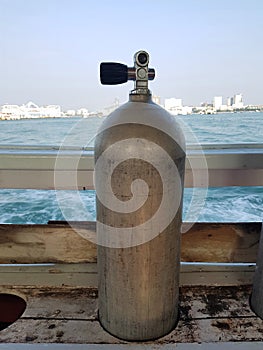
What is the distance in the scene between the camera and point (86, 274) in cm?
81

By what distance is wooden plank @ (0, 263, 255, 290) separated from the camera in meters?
0.81

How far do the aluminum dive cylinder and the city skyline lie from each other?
1.53 feet

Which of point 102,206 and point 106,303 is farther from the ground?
point 102,206

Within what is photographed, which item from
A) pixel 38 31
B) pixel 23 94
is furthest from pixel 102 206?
pixel 38 31

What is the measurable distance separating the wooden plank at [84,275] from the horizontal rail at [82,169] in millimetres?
282

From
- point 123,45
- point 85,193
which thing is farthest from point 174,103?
point 85,193

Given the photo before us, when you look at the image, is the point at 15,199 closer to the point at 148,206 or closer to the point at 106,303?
the point at 106,303

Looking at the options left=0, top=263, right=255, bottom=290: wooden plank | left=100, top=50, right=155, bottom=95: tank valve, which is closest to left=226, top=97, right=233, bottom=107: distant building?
left=0, top=263, right=255, bottom=290: wooden plank

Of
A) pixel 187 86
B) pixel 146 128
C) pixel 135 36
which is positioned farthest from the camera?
pixel 187 86

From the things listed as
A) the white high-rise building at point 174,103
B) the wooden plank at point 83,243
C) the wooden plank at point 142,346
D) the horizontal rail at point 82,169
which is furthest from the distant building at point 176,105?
the wooden plank at point 142,346

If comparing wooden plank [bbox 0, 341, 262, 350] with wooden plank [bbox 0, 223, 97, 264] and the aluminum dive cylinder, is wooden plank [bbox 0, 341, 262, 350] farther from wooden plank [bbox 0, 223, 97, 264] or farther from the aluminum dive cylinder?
wooden plank [bbox 0, 223, 97, 264]

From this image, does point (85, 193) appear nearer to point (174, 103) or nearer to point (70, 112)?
point (70, 112)

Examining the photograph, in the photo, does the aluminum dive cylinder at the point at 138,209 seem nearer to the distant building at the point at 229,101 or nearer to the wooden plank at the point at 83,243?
the wooden plank at the point at 83,243

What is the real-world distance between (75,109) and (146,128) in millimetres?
730
